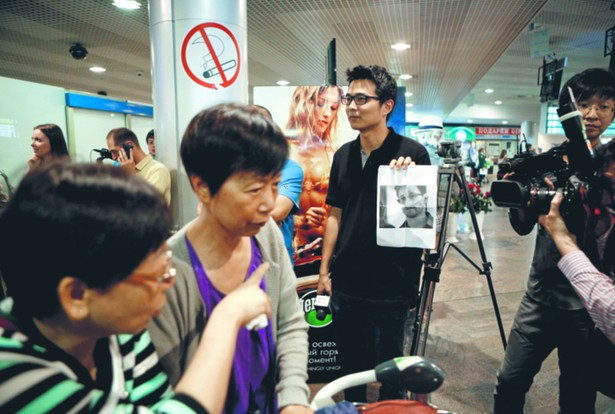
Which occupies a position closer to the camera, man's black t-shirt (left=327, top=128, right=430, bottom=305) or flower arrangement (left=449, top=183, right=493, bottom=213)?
man's black t-shirt (left=327, top=128, right=430, bottom=305)

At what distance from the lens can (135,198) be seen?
0.60m

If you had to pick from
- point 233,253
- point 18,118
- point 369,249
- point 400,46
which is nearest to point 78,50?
point 18,118

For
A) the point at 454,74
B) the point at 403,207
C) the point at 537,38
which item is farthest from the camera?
the point at 454,74

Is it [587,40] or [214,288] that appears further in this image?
[587,40]

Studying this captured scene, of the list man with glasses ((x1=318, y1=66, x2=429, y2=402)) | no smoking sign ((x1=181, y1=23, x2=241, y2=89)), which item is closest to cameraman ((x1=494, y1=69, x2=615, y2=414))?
man with glasses ((x1=318, y1=66, x2=429, y2=402))

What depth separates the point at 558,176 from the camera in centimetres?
128

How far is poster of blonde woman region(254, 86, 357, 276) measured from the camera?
248 cm

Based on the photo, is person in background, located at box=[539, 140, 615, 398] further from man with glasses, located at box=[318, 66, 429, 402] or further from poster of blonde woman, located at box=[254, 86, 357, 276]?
poster of blonde woman, located at box=[254, 86, 357, 276]

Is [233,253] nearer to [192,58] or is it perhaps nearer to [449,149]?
[192,58]

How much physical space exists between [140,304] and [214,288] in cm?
27

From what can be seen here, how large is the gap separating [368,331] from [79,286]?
4.66 ft

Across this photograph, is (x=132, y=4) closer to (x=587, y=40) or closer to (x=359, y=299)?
(x=359, y=299)

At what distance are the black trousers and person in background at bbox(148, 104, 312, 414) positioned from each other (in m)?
1.12

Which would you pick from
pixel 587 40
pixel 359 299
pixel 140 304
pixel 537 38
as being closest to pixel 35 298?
pixel 140 304
